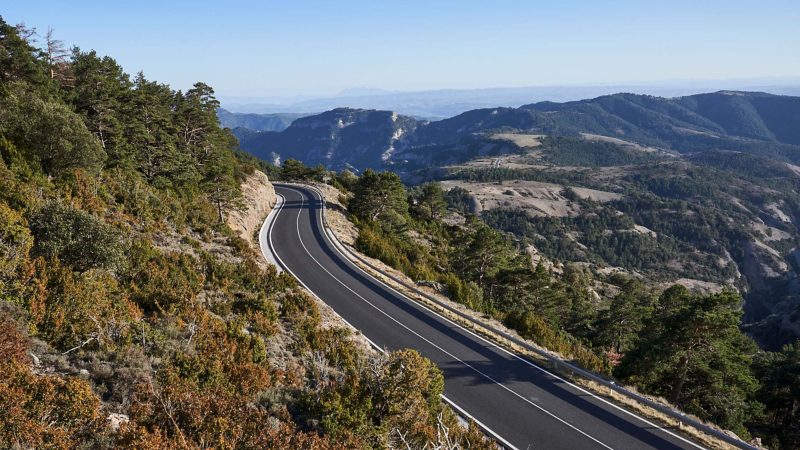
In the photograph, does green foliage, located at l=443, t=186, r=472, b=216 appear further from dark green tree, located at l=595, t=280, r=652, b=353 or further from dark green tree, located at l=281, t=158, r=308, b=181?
dark green tree, located at l=595, t=280, r=652, b=353

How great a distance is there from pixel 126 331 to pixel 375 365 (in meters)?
6.46

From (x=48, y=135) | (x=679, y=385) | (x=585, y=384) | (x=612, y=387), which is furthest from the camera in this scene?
(x=679, y=385)

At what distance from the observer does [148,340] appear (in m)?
10.2

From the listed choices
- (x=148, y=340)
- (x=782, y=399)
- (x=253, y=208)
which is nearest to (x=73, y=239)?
(x=148, y=340)

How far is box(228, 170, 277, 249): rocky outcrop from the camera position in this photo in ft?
108

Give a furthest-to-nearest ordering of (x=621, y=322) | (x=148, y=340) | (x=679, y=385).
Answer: (x=621, y=322)
(x=679, y=385)
(x=148, y=340)

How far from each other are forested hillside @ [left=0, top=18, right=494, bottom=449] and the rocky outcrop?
32.9 feet

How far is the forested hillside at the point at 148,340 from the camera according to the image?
6.77 m

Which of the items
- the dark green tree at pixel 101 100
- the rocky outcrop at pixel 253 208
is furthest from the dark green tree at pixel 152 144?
the rocky outcrop at pixel 253 208

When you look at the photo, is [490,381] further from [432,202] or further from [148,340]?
[432,202]

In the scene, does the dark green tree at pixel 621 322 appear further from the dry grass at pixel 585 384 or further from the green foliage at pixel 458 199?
the green foliage at pixel 458 199

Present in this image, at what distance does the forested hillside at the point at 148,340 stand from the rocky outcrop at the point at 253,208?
395 inches

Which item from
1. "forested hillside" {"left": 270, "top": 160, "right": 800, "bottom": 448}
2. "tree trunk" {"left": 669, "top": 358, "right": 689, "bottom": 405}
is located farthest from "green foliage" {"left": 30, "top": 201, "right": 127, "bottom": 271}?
"tree trunk" {"left": 669, "top": 358, "right": 689, "bottom": 405}

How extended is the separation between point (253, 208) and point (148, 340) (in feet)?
102
